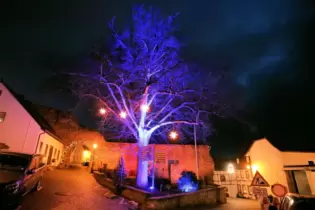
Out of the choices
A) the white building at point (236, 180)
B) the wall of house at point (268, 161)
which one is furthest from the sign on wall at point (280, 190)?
the white building at point (236, 180)

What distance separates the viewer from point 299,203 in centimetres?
637

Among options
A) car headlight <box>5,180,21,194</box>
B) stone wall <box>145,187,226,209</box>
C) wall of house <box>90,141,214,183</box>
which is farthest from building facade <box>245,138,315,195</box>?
car headlight <box>5,180,21,194</box>

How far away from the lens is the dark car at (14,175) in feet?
20.6

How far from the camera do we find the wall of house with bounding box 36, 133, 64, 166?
763 inches

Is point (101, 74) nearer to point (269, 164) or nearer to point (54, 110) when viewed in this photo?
point (54, 110)

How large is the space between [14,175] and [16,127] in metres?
14.4

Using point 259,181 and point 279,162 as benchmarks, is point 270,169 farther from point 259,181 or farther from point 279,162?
point 259,181

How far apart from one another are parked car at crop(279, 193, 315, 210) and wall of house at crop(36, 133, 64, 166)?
52.7 feet

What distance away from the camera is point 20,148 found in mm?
18062

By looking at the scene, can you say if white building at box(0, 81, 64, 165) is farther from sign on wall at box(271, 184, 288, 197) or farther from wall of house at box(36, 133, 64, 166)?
sign on wall at box(271, 184, 288, 197)

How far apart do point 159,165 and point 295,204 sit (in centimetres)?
1970

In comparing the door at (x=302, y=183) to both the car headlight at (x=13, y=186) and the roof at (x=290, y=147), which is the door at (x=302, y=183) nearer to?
the roof at (x=290, y=147)

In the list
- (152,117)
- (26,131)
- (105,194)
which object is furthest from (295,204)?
(26,131)

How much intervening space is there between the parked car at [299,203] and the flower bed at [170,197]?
6.14 m
